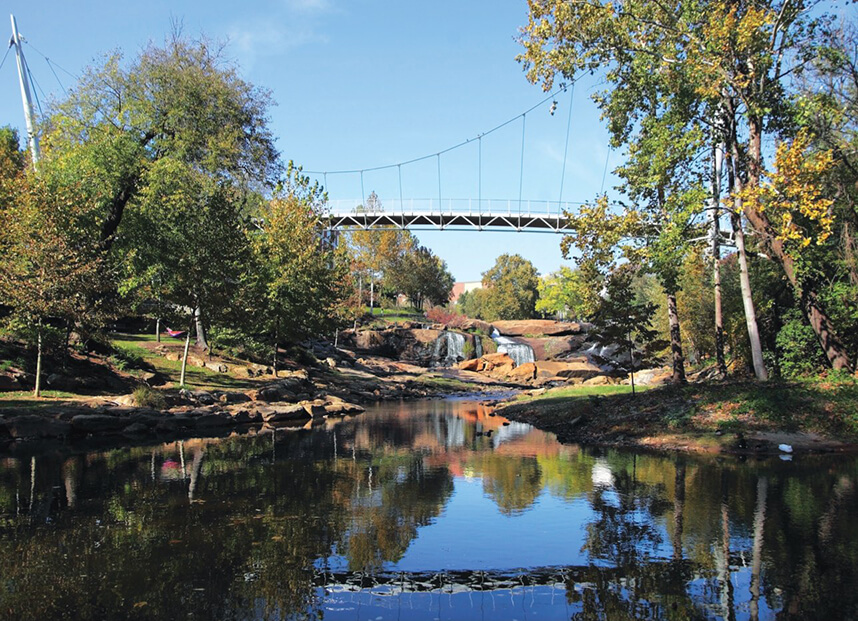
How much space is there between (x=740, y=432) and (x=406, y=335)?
46.6m

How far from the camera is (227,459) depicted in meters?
14.6

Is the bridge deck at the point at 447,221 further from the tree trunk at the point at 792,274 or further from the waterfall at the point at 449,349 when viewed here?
the tree trunk at the point at 792,274

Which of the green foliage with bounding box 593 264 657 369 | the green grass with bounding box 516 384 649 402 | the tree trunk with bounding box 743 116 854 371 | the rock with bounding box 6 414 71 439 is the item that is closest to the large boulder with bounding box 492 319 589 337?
the green grass with bounding box 516 384 649 402

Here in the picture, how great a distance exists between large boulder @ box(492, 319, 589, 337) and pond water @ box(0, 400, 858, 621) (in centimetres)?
5228

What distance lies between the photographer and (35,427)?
17.5 meters

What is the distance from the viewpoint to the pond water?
5773 mm

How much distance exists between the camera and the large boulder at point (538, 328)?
6550cm

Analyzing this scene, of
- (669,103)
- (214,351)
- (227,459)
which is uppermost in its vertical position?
(669,103)

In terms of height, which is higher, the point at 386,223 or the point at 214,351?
the point at 386,223

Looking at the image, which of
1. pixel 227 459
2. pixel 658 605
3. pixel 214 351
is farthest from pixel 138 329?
pixel 658 605

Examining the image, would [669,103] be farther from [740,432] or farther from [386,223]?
[386,223]

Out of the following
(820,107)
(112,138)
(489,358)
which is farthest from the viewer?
(489,358)

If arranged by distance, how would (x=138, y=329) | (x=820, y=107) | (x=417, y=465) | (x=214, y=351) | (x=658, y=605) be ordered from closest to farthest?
(x=658, y=605), (x=417, y=465), (x=820, y=107), (x=214, y=351), (x=138, y=329)

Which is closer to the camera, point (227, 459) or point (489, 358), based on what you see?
point (227, 459)
